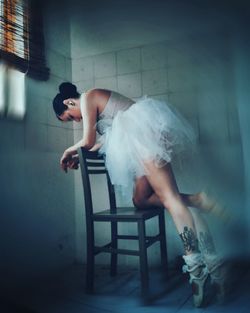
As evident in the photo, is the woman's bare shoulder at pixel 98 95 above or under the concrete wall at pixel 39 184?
above

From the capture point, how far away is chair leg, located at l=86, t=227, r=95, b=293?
3.29 feet

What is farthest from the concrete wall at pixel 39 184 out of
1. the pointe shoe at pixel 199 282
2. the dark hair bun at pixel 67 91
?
the pointe shoe at pixel 199 282

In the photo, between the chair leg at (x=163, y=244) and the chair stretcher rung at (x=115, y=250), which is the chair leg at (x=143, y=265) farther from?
the chair leg at (x=163, y=244)

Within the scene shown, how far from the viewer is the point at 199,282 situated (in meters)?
0.89

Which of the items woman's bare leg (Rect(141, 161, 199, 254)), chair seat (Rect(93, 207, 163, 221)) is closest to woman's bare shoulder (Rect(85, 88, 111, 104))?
woman's bare leg (Rect(141, 161, 199, 254))

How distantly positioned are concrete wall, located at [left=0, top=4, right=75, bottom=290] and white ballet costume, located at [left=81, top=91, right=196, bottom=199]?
0.62ft

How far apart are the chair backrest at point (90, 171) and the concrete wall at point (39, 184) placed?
0.11m

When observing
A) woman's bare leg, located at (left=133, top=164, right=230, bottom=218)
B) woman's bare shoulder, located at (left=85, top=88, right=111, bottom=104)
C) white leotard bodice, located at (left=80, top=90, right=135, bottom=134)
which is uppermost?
woman's bare shoulder, located at (left=85, top=88, right=111, bottom=104)

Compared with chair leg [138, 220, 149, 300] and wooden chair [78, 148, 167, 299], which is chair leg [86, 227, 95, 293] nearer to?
wooden chair [78, 148, 167, 299]

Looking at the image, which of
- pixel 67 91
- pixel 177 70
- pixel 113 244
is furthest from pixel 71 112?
pixel 113 244

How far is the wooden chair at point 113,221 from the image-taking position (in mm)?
945

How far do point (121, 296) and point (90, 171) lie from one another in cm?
44

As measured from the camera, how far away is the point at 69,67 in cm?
116

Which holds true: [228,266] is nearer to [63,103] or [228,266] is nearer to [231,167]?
[231,167]
